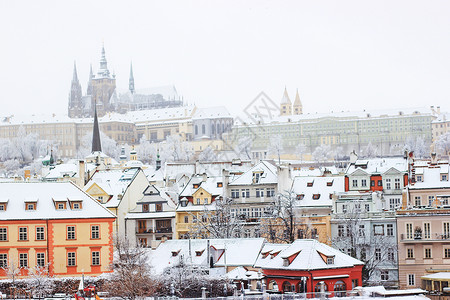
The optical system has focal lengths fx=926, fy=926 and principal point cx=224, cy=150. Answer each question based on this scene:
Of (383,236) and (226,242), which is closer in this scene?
(226,242)

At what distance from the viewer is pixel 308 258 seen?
45.4 m

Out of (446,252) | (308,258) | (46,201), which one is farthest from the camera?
(446,252)

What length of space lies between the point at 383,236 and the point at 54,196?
67.5ft

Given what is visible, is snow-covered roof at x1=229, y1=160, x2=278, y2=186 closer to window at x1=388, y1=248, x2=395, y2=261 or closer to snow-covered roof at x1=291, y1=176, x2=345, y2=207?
snow-covered roof at x1=291, y1=176, x2=345, y2=207

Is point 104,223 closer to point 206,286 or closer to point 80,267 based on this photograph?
point 80,267

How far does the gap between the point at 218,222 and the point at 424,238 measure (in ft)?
44.9

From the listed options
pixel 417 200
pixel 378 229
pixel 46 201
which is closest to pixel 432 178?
pixel 417 200

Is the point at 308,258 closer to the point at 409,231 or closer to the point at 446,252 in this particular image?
the point at 409,231

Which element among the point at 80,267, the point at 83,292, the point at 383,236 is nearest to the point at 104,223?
the point at 80,267

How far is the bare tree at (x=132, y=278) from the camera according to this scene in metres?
45.1

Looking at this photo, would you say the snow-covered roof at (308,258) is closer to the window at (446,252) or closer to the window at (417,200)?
the window at (446,252)

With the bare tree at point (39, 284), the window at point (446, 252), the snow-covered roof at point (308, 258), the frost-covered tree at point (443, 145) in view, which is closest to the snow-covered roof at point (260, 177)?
the window at point (446, 252)

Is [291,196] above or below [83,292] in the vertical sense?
above

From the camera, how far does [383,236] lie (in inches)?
2286
